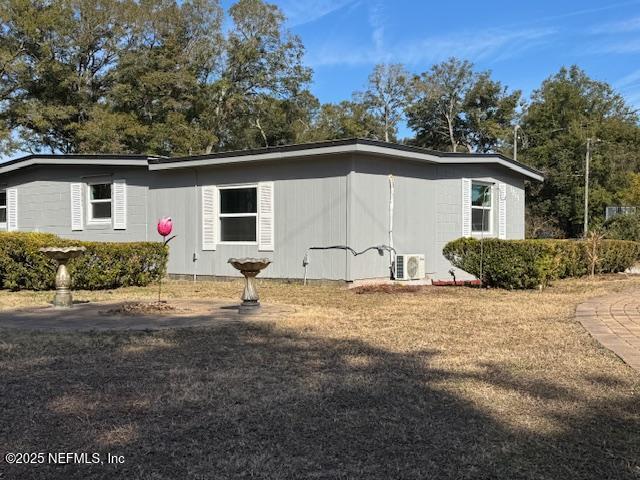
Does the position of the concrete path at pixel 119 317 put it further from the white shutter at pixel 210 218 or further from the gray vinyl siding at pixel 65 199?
the gray vinyl siding at pixel 65 199

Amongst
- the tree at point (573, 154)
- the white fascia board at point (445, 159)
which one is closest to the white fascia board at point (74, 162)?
the white fascia board at point (445, 159)

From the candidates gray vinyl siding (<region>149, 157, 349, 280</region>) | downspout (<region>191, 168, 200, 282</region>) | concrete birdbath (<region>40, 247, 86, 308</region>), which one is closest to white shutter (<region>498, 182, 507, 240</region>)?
gray vinyl siding (<region>149, 157, 349, 280</region>)

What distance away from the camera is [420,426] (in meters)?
3.56

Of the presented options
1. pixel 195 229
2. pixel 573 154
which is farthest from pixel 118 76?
pixel 573 154

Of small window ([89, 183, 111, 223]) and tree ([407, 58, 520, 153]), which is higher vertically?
tree ([407, 58, 520, 153])

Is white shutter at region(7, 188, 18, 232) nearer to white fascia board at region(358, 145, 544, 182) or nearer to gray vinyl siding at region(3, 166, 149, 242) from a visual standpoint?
gray vinyl siding at region(3, 166, 149, 242)

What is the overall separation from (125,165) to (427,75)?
131 ft

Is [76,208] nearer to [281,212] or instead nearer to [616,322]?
[281,212]

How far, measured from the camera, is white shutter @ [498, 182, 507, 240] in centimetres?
1441

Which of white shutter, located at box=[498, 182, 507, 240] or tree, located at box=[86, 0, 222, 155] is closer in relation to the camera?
white shutter, located at box=[498, 182, 507, 240]

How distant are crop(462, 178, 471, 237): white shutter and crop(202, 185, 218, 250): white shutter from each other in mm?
5537

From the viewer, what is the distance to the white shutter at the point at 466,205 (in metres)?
13.5

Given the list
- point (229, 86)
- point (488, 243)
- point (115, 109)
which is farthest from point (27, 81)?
point (488, 243)

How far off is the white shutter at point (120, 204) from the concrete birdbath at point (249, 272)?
7.66 metres
